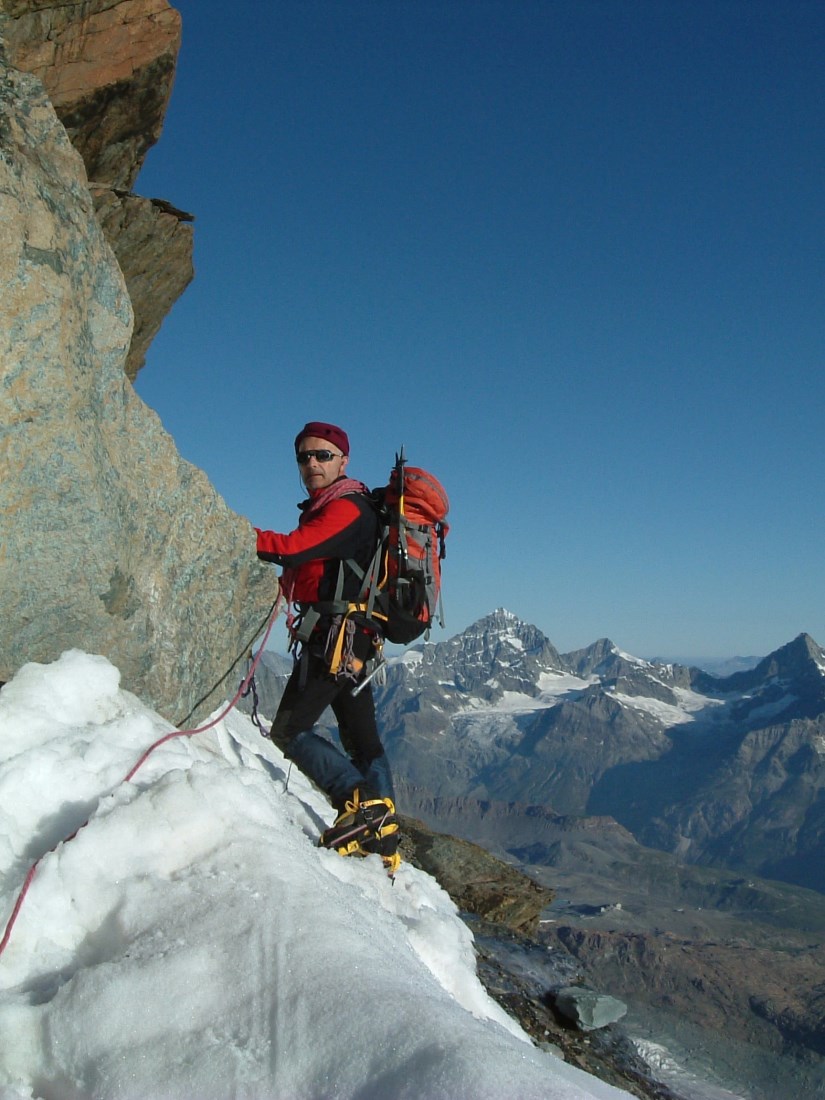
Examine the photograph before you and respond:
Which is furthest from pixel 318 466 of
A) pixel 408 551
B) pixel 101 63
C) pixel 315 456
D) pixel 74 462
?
pixel 101 63

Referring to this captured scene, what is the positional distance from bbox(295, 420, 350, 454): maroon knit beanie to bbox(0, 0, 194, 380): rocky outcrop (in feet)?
25.1

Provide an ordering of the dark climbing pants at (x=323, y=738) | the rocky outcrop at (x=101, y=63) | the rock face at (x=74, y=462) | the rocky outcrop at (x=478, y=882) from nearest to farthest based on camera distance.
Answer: the rock face at (x=74, y=462) → the dark climbing pants at (x=323, y=738) → the rocky outcrop at (x=101, y=63) → the rocky outcrop at (x=478, y=882)

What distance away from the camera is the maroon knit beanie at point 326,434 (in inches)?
347

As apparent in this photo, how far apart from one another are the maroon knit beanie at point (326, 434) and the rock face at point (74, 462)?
66.2 inches

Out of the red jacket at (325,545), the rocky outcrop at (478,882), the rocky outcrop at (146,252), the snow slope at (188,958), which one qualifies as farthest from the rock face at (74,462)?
the rocky outcrop at (478,882)

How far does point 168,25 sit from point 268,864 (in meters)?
14.9

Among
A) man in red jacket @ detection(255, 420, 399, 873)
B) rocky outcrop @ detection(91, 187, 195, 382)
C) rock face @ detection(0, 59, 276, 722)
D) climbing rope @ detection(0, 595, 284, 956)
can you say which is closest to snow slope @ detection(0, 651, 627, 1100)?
climbing rope @ detection(0, 595, 284, 956)

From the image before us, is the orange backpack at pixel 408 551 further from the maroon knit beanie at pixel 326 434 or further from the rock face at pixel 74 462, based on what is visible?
the rock face at pixel 74 462

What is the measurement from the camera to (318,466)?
8.81 m

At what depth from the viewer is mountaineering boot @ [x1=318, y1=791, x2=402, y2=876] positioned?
8250mm

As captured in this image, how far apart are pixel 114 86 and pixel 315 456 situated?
936 cm

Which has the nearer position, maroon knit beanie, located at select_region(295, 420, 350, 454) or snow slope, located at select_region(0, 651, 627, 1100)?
snow slope, located at select_region(0, 651, 627, 1100)

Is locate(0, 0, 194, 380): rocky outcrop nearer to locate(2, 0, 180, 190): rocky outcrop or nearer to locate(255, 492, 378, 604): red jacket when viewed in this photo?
locate(2, 0, 180, 190): rocky outcrop

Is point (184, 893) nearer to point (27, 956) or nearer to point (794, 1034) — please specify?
point (27, 956)
